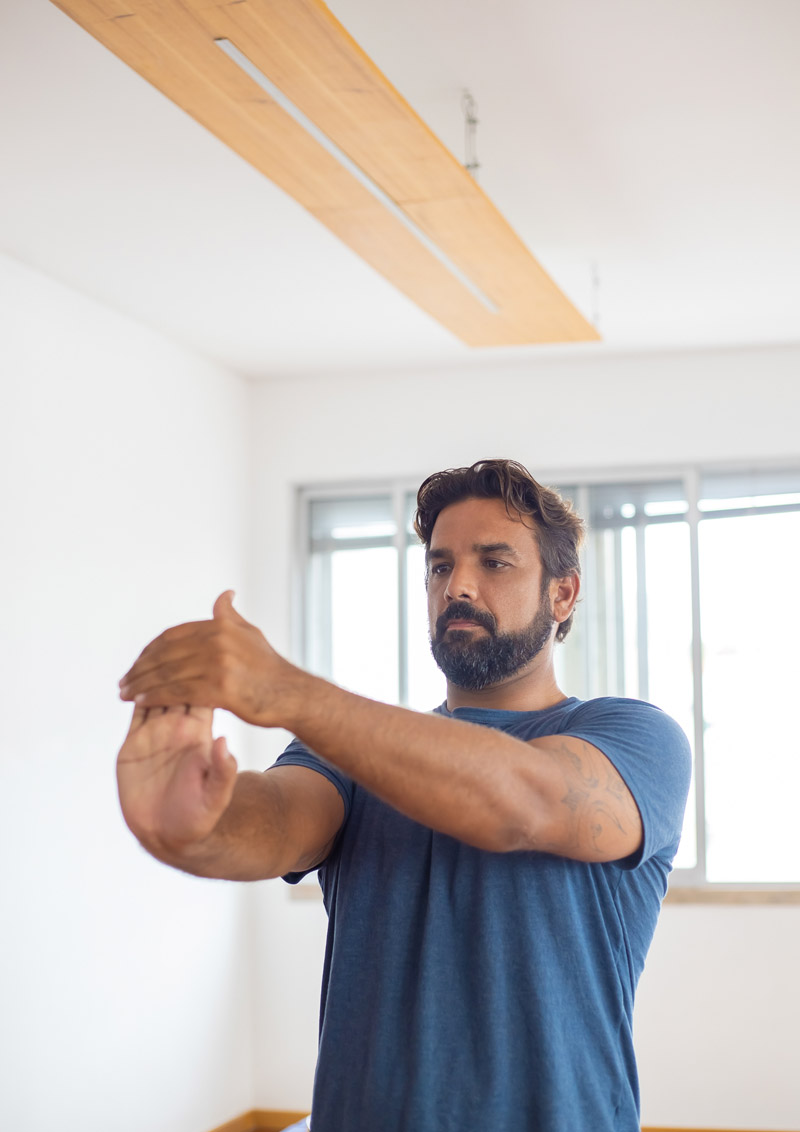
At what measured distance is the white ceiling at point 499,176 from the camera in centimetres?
249

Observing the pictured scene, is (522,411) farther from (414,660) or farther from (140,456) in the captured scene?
(140,456)

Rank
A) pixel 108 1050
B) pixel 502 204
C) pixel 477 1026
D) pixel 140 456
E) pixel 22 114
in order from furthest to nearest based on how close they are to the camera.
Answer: pixel 140 456 < pixel 108 1050 < pixel 502 204 < pixel 22 114 < pixel 477 1026

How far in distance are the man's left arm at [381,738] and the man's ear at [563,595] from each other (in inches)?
18.5

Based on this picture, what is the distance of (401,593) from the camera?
5.12 m

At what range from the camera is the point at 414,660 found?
16.8ft

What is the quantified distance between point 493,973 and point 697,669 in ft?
12.2

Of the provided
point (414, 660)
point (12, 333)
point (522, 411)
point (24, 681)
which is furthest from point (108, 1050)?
point (522, 411)

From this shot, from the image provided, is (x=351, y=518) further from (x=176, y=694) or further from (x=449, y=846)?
(x=176, y=694)

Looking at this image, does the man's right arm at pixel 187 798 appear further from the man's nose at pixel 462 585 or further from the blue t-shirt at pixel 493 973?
the man's nose at pixel 462 585

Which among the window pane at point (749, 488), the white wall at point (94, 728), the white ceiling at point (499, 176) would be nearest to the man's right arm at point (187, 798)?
the white ceiling at point (499, 176)

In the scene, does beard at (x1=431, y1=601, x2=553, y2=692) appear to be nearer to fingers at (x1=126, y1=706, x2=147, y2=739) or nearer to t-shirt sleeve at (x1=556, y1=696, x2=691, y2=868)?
t-shirt sleeve at (x1=556, y1=696, x2=691, y2=868)

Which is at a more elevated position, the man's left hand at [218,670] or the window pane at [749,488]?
the window pane at [749,488]

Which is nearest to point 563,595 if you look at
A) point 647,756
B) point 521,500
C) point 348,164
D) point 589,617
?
point 521,500

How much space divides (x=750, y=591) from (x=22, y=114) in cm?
328
